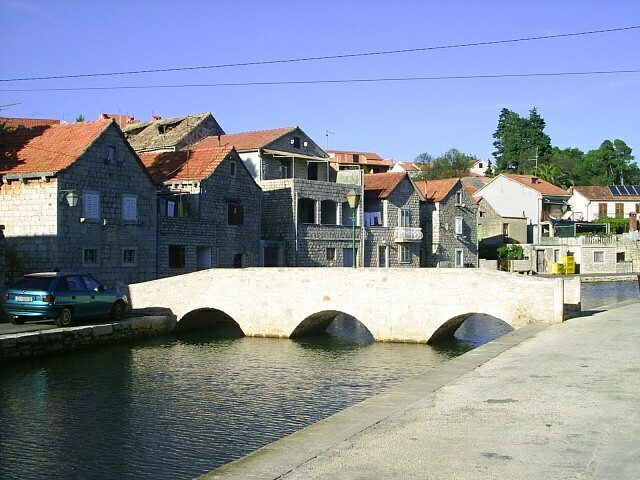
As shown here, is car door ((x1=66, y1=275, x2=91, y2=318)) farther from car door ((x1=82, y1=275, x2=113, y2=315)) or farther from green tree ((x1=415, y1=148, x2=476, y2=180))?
green tree ((x1=415, y1=148, x2=476, y2=180))

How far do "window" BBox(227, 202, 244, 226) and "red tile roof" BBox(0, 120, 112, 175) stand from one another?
348 inches

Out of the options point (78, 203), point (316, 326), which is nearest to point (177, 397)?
point (316, 326)

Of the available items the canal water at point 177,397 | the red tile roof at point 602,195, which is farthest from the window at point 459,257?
the red tile roof at point 602,195

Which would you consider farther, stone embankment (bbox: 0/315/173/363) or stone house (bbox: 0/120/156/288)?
stone house (bbox: 0/120/156/288)

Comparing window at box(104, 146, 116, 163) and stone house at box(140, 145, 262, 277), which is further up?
window at box(104, 146, 116, 163)

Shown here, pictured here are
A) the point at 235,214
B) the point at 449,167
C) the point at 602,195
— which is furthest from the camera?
the point at 449,167

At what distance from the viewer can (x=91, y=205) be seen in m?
32.9

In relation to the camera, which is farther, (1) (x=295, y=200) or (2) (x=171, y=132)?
(2) (x=171, y=132)

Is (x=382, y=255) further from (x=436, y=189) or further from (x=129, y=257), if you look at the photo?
(x=129, y=257)

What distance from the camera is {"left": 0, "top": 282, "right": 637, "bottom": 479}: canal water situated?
1220cm

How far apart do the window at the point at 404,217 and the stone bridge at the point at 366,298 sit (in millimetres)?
25861

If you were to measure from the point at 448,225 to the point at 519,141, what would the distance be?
70742mm

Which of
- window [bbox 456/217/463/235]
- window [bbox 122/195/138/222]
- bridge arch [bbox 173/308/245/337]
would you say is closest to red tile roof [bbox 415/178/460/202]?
window [bbox 456/217/463/235]

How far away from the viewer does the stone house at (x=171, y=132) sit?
4762 centimetres
